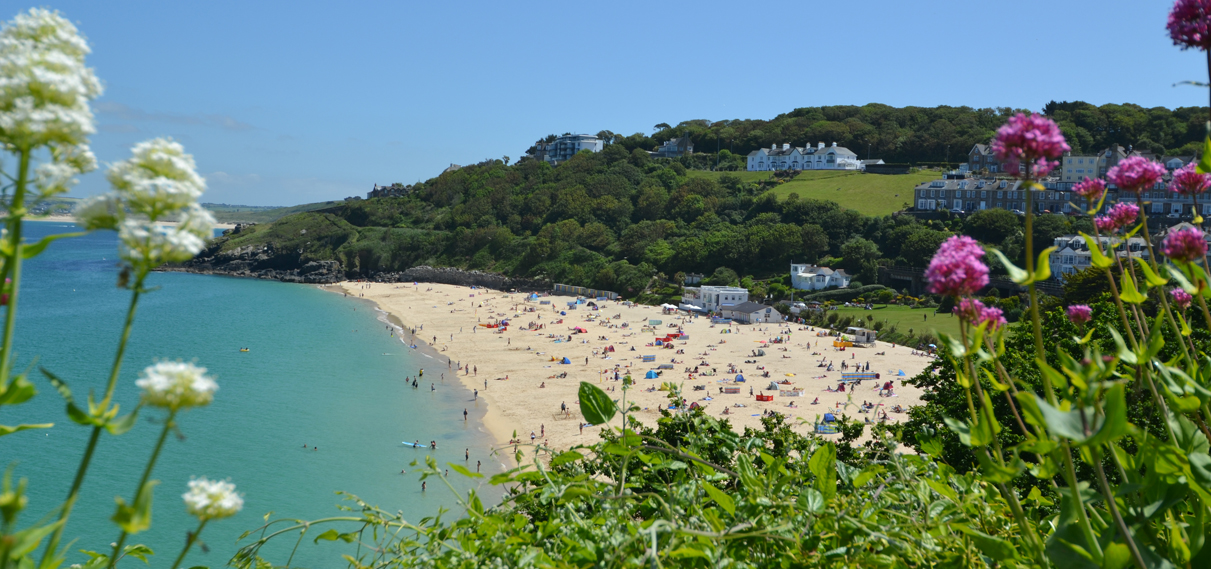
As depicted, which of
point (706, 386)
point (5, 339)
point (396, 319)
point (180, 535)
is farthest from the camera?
point (396, 319)

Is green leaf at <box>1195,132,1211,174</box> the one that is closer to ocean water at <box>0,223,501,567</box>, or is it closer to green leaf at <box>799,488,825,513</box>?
green leaf at <box>799,488,825,513</box>

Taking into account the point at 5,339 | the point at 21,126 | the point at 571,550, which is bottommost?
the point at 571,550

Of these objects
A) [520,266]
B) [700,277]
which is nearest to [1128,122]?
[700,277]

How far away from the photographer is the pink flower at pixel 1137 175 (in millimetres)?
2367

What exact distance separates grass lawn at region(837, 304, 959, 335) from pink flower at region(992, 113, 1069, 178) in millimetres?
37255

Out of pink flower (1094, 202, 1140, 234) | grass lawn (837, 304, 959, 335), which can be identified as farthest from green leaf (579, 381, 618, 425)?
grass lawn (837, 304, 959, 335)

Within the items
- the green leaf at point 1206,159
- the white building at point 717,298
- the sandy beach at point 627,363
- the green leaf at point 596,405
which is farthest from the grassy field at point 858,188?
the green leaf at point 596,405

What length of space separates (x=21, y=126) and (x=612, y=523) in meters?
1.39

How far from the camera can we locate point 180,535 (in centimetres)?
1672

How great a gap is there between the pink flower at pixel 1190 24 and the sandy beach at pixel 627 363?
49.4ft

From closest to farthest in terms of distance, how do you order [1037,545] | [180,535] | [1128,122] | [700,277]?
[1037,545] → [180,535] → [700,277] → [1128,122]

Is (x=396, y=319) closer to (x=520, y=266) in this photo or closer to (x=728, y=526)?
(x=520, y=266)

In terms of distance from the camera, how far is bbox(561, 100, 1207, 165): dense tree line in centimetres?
7594

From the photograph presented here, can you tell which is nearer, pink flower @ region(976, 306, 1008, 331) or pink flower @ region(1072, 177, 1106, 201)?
pink flower @ region(976, 306, 1008, 331)
